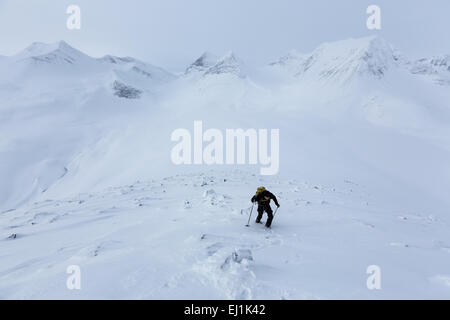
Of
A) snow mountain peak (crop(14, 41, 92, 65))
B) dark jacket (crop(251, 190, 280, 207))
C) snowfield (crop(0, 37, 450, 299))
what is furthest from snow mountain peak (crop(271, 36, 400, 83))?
snow mountain peak (crop(14, 41, 92, 65))

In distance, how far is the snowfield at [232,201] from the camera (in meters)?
4.48

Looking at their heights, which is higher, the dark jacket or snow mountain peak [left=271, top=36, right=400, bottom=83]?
snow mountain peak [left=271, top=36, right=400, bottom=83]

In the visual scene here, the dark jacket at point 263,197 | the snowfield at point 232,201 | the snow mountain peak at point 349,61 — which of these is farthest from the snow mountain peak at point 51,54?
the dark jacket at point 263,197

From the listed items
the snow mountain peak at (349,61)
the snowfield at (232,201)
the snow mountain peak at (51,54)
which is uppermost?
the snow mountain peak at (51,54)

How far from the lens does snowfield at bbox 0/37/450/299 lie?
448cm

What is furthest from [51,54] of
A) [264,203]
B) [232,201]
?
[264,203]

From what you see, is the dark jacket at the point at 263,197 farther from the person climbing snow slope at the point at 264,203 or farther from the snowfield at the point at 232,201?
the snowfield at the point at 232,201

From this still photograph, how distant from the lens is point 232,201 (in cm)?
1078

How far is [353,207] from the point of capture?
1129 cm

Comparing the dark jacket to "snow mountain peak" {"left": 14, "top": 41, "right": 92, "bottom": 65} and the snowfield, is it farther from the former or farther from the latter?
"snow mountain peak" {"left": 14, "top": 41, "right": 92, "bottom": 65}

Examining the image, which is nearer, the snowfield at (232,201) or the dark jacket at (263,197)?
the snowfield at (232,201)

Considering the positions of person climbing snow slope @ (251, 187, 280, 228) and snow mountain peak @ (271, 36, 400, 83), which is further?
snow mountain peak @ (271, 36, 400, 83)

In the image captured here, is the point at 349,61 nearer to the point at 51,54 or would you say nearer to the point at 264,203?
the point at 264,203
